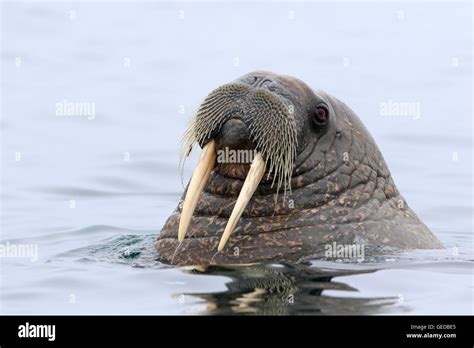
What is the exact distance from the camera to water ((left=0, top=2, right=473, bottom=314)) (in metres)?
10.8

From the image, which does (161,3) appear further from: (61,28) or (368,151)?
(368,151)

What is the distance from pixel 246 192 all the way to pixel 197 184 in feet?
1.67

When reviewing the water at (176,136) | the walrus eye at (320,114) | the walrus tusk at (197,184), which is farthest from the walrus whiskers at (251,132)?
the water at (176,136)

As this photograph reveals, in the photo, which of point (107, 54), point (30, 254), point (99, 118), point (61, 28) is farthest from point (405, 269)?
point (61, 28)

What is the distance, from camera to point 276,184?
11.6 metres

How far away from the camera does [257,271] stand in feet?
36.3

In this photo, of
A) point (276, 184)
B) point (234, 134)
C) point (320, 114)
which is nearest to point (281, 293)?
point (276, 184)

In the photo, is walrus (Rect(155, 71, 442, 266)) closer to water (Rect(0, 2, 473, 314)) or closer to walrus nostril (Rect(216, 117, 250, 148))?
walrus nostril (Rect(216, 117, 250, 148))

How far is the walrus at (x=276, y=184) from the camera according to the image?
36.9ft

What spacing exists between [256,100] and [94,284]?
6.70 ft

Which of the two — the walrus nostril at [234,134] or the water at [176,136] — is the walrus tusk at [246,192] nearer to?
the walrus nostril at [234,134]

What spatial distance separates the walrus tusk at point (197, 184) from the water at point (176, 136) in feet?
1.34

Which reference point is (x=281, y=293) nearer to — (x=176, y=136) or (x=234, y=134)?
(x=234, y=134)
